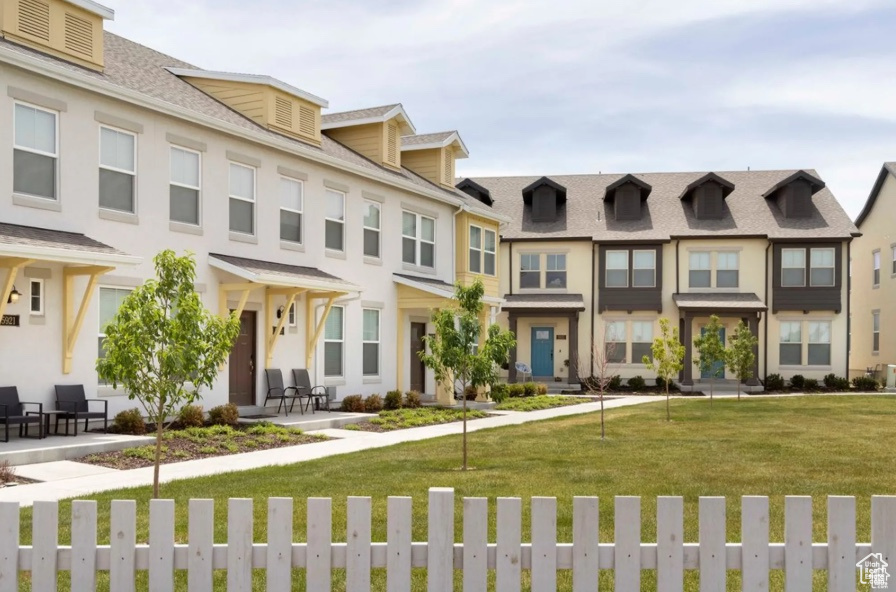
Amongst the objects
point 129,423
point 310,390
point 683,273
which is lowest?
point 129,423

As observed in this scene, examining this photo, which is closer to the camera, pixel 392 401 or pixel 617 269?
pixel 392 401

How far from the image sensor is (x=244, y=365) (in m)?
20.7

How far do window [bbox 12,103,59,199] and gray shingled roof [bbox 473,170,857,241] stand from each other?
83.4ft

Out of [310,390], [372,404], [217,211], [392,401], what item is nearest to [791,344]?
[392,401]

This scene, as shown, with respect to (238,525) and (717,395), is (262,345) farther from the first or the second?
(717,395)

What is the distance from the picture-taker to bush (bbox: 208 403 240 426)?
1798 centimetres

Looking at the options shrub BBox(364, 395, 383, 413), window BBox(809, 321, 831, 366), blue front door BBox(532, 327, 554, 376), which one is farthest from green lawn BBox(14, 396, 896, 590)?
blue front door BBox(532, 327, 554, 376)

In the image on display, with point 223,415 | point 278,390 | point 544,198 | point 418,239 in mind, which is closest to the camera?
point 223,415

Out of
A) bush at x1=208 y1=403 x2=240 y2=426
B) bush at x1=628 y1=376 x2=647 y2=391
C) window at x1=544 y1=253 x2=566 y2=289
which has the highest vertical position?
window at x1=544 y1=253 x2=566 y2=289

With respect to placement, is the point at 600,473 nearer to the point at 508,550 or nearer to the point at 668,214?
the point at 508,550

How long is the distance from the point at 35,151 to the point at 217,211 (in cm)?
455

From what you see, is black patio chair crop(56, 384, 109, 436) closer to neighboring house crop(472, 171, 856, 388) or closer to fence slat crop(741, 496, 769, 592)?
fence slat crop(741, 496, 769, 592)

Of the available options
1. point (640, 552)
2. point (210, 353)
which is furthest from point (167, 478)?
point (640, 552)

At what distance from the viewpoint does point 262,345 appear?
21.0m
